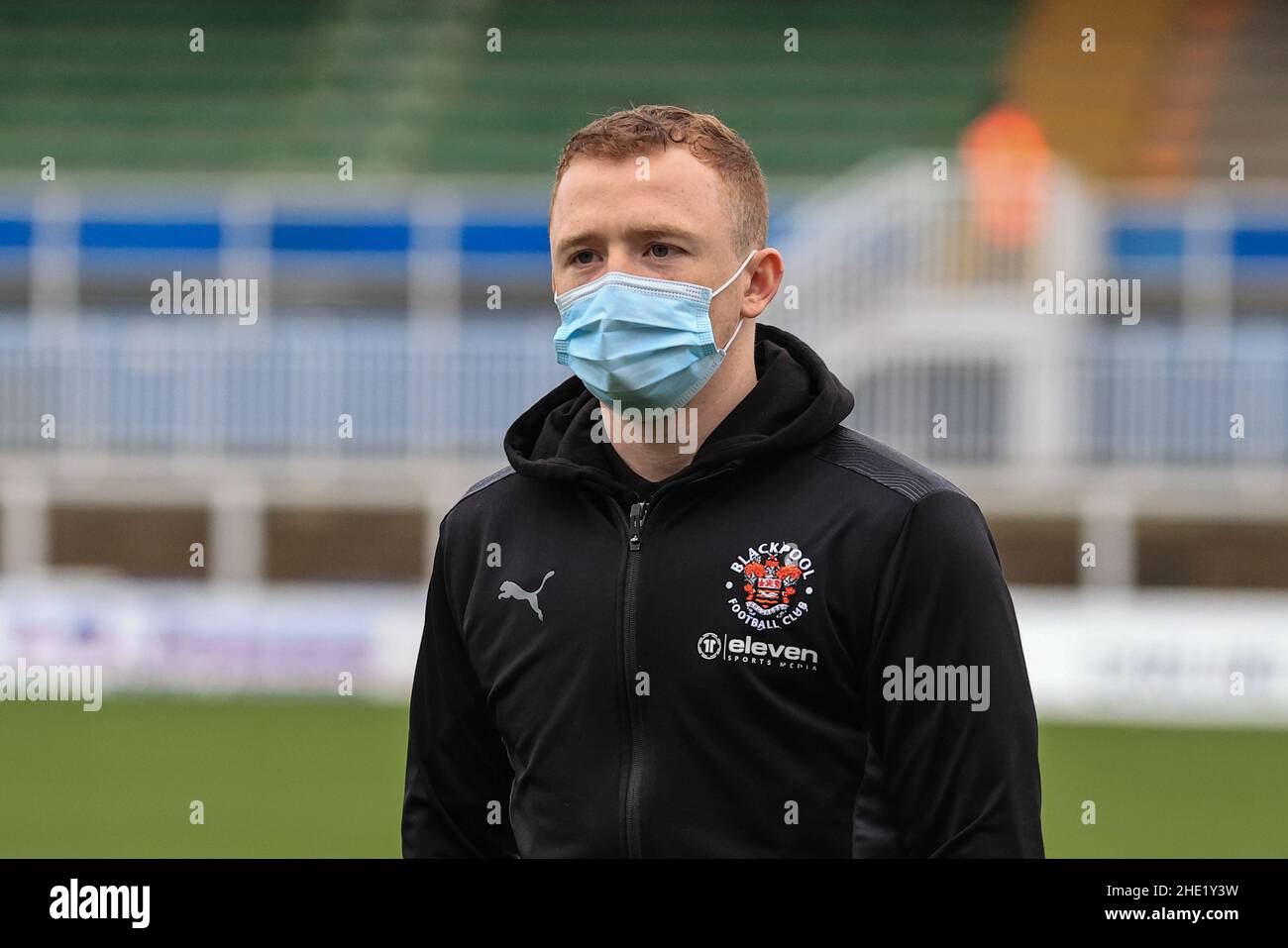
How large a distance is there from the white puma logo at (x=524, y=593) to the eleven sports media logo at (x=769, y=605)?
255mm

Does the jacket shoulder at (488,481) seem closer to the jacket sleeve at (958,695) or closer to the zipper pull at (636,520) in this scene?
the zipper pull at (636,520)

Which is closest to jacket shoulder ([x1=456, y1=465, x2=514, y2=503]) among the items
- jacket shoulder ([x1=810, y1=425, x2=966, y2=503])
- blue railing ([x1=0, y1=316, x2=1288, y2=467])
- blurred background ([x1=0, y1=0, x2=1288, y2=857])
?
jacket shoulder ([x1=810, y1=425, x2=966, y2=503])

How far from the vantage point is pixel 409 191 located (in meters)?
17.2

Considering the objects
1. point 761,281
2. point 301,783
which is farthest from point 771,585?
point 301,783

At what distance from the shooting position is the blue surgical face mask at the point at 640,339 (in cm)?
249

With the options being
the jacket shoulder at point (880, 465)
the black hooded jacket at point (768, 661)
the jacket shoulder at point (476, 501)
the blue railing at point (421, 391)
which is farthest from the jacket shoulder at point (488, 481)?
the blue railing at point (421, 391)

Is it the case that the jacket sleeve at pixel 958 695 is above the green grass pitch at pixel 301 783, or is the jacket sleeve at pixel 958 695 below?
above

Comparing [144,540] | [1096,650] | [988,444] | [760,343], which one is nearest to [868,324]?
[988,444]

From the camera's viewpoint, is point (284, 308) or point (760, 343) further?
point (284, 308)

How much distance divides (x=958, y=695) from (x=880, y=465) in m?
0.34

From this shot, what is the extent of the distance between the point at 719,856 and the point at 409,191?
1545cm

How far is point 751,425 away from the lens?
2490mm

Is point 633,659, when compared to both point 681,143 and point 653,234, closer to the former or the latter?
point 653,234

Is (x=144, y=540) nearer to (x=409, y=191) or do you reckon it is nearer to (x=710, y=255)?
(x=409, y=191)
